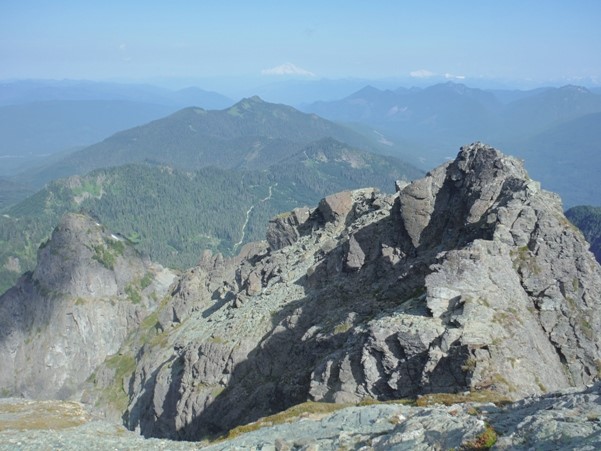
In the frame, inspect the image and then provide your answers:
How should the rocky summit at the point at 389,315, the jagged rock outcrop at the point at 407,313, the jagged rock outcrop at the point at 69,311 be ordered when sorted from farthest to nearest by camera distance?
the jagged rock outcrop at the point at 69,311, the jagged rock outcrop at the point at 407,313, the rocky summit at the point at 389,315

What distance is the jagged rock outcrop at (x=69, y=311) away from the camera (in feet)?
450

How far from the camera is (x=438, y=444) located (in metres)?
23.0

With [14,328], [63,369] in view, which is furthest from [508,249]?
[14,328]

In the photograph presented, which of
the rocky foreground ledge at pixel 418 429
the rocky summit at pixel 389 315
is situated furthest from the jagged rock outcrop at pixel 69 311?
the rocky foreground ledge at pixel 418 429

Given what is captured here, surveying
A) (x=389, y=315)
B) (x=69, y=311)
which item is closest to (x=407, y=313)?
(x=389, y=315)

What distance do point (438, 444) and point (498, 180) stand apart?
134ft

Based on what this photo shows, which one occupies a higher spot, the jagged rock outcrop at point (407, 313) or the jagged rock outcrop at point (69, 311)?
the jagged rock outcrop at point (407, 313)

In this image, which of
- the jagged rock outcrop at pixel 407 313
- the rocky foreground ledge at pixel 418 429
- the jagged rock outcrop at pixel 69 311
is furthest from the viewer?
the jagged rock outcrop at pixel 69 311

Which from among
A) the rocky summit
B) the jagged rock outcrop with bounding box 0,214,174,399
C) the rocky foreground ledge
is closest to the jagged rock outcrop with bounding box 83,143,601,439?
the rocky summit

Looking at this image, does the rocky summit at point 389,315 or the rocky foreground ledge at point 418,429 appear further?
the rocky summit at point 389,315

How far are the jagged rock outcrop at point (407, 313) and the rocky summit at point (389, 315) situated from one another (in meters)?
0.15

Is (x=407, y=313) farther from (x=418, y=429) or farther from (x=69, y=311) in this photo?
(x=69, y=311)

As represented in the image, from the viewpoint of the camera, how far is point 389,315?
4234 centimetres

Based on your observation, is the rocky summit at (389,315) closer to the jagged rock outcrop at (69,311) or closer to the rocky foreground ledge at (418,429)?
the rocky foreground ledge at (418,429)
